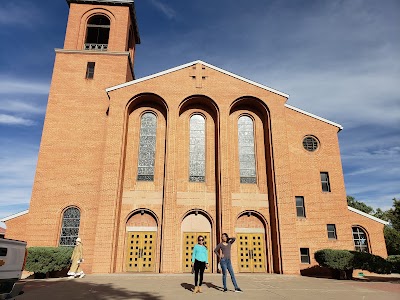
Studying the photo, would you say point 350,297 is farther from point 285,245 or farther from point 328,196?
point 328,196

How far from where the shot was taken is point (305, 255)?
1666 cm

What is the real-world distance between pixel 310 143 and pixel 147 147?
10.8 meters

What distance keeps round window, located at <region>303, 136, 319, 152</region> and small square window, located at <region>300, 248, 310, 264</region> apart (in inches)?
252

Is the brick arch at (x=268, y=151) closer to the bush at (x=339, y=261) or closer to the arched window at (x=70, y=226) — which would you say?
the bush at (x=339, y=261)

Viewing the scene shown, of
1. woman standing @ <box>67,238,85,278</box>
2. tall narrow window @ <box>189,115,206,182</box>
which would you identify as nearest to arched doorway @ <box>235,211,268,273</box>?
tall narrow window @ <box>189,115,206,182</box>

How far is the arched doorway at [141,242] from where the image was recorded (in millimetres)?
15062

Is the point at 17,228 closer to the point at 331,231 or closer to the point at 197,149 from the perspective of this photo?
the point at 197,149

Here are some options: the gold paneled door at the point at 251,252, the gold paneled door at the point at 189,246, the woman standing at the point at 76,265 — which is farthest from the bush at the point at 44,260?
the gold paneled door at the point at 251,252

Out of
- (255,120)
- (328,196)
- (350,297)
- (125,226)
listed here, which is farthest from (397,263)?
(125,226)

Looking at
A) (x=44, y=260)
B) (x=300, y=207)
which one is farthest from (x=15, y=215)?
(x=300, y=207)

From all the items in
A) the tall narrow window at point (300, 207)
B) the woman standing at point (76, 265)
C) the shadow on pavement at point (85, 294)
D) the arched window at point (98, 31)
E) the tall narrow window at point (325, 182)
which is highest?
the arched window at point (98, 31)

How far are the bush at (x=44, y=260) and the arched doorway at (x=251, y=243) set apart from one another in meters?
9.03

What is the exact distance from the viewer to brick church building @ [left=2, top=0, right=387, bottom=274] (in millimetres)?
15492

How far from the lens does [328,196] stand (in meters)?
17.8
